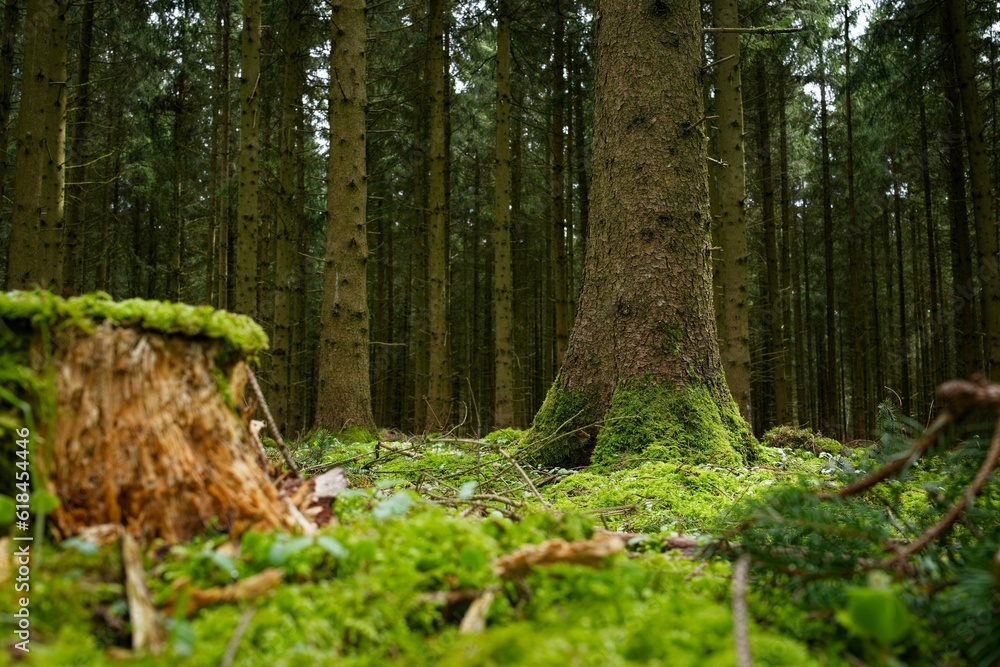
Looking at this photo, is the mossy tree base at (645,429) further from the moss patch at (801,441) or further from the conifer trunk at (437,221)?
the conifer trunk at (437,221)

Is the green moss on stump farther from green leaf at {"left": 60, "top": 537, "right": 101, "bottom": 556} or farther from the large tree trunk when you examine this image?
the large tree trunk

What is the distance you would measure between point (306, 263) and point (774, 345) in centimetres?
1345

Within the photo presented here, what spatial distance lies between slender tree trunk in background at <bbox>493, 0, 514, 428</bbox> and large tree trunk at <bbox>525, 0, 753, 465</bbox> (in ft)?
22.3

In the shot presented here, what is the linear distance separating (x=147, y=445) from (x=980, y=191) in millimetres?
12768

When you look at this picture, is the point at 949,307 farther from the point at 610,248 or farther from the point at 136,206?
the point at 136,206

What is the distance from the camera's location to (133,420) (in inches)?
57.7

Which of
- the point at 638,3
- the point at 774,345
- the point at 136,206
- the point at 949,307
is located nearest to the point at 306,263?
the point at 136,206

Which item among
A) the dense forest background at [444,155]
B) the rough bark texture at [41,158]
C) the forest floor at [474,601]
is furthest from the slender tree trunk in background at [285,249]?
the forest floor at [474,601]

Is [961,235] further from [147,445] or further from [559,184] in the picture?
[147,445]

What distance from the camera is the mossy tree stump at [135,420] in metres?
1.41

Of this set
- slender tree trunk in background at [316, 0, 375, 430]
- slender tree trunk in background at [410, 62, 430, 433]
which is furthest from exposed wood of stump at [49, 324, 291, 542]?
slender tree trunk in background at [410, 62, 430, 433]

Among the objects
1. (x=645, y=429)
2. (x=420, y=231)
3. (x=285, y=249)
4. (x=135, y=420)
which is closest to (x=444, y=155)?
(x=285, y=249)

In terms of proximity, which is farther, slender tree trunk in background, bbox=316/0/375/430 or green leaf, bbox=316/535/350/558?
slender tree trunk in background, bbox=316/0/375/430

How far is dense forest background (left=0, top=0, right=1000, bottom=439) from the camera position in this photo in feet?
32.8
